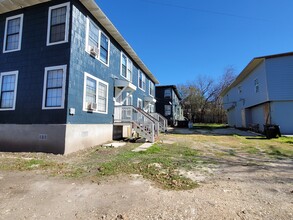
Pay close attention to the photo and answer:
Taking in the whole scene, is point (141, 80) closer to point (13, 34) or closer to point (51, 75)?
point (51, 75)

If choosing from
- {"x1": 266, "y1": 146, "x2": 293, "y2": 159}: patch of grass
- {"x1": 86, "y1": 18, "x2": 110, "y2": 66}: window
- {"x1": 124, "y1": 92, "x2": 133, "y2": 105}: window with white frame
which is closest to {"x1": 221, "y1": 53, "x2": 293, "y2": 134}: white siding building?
{"x1": 266, "y1": 146, "x2": 293, "y2": 159}: patch of grass

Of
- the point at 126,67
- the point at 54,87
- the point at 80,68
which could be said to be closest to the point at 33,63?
the point at 54,87

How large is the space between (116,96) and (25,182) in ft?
27.3

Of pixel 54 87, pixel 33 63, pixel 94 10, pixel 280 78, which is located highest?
pixel 94 10

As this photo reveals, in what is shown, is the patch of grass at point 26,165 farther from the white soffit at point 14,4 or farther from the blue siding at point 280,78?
the blue siding at point 280,78

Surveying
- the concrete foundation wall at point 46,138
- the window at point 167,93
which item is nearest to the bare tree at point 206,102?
the window at point 167,93

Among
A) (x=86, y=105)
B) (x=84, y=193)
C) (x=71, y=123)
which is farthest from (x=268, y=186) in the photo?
(x=86, y=105)

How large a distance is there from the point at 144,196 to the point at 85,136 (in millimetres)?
5900

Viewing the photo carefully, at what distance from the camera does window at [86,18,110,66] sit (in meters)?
9.21

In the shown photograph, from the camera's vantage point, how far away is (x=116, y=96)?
1218 cm

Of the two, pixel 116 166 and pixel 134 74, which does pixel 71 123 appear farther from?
pixel 134 74

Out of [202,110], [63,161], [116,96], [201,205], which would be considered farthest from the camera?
[202,110]

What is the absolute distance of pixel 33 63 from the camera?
336 inches

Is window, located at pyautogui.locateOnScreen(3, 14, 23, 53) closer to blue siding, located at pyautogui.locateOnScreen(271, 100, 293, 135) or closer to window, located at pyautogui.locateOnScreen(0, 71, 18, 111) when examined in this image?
window, located at pyautogui.locateOnScreen(0, 71, 18, 111)
